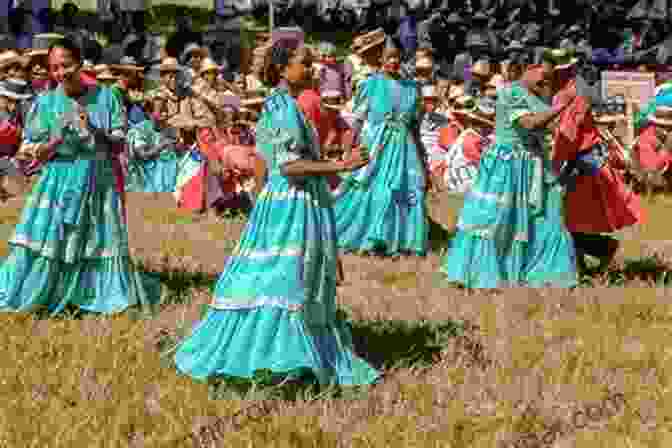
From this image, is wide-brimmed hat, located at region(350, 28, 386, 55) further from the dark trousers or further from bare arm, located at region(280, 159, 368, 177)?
bare arm, located at region(280, 159, 368, 177)

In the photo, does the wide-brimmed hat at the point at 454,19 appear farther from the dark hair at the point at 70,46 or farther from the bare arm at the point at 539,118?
the dark hair at the point at 70,46


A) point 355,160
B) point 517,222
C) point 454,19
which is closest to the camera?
point 355,160

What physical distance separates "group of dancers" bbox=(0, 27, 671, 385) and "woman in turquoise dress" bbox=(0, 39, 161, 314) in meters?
0.01

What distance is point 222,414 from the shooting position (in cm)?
611

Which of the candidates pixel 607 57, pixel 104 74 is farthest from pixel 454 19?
pixel 104 74

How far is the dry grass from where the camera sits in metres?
5.94

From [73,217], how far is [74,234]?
12cm

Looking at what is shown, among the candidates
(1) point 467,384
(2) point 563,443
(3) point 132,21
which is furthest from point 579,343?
(3) point 132,21

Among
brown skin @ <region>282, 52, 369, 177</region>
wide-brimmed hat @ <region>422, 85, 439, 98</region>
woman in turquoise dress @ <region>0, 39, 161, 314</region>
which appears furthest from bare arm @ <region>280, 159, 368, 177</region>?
wide-brimmed hat @ <region>422, 85, 439, 98</region>

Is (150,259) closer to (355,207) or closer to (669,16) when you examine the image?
(355,207)

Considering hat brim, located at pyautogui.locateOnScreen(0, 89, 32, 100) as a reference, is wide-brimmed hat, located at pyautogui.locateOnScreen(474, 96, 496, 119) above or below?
above

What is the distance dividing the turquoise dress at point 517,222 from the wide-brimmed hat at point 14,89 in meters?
7.29

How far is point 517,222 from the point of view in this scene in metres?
9.16

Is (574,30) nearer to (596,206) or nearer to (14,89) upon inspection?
(14,89)
